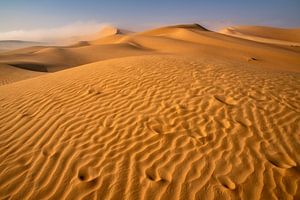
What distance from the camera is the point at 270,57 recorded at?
2048 cm

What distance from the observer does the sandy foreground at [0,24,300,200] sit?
327cm

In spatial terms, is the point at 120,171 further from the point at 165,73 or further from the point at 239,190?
the point at 165,73

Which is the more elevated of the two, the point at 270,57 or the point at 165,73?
the point at 165,73

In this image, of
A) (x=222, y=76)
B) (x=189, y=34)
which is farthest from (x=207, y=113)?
(x=189, y=34)

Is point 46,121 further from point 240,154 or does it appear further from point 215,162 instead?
point 240,154

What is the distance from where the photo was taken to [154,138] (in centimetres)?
431

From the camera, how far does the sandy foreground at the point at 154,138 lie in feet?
10.7

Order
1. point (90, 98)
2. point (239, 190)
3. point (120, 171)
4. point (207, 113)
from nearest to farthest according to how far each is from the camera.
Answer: point (239, 190), point (120, 171), point (207, 113), point (90, 98)

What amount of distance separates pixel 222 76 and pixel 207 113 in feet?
9.92

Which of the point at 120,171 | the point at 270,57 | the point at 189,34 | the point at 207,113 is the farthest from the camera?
the point at 189,34

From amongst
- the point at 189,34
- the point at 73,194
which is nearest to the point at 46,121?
the point at 73,194

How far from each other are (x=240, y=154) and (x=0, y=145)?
458cm

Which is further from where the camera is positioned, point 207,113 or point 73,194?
point 207,113

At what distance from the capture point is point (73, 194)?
3199 mm
